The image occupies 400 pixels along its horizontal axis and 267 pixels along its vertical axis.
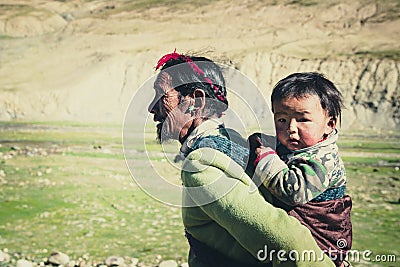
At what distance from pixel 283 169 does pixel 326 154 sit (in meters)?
0.16

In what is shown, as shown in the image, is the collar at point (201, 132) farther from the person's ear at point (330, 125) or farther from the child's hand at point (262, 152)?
the person's ear at point (330, 125)

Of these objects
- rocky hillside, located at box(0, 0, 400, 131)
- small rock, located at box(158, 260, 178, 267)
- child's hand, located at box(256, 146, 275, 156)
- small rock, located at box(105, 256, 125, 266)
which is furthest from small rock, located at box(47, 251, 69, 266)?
rocky hillside, located at box(0, 0, 400, 131)

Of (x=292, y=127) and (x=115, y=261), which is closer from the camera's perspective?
(x=292, y=127)

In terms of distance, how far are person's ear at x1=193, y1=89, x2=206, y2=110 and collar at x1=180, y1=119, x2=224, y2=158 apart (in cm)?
5

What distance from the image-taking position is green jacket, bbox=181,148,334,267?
4.99 ft

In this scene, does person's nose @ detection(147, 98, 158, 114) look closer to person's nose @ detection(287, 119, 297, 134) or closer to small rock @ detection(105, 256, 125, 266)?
person's nose @ detection(287, 119, 297, 134)

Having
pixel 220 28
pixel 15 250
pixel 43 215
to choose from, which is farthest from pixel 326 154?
pixel 220 28

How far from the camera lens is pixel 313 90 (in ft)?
5.93

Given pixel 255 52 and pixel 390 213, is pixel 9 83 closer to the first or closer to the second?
pixel 255 52

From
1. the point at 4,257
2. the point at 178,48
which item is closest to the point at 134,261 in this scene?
the point at 4,257

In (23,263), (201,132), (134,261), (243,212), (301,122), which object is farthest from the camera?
(134,261)

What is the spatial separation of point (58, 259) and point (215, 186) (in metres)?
4.90

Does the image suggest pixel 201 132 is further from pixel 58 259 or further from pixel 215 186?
pixel 58 259

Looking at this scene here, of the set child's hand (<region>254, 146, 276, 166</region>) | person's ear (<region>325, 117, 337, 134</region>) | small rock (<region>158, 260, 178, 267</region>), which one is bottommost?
small rock (<region>158, 260, 178, 267</region>)
